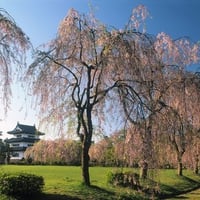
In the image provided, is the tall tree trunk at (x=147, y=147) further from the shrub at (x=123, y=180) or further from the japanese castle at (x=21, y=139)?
the japanese castle at (x=21, y=139)

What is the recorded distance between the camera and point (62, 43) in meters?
16.9

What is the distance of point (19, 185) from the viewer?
1446cm

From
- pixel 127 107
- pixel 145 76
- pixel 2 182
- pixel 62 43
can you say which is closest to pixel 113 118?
pixel 127 107

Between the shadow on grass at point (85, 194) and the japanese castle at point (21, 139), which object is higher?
the japanese castle at point (21, 139)

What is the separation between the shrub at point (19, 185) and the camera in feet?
47.0

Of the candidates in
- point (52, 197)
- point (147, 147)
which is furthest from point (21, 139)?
point (147, 147)

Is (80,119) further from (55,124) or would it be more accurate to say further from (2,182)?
(2,182)

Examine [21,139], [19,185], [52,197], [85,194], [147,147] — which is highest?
[21,139]

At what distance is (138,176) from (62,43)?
6.39 meters

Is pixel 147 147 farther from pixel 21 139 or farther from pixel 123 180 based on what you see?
pixel 21 139

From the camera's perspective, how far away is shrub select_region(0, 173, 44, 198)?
14.3 m

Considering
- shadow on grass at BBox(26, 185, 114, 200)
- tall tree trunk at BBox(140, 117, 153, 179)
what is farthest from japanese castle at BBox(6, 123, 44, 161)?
tall tree trunk at BBox(140, 117, 153, 179)

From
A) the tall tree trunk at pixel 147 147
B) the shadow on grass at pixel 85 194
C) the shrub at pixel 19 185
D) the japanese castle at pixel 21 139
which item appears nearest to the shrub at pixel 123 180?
the shadow on grass at pixel 85 194

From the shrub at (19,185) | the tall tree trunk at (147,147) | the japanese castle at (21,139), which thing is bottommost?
the shrub at (19,185)
